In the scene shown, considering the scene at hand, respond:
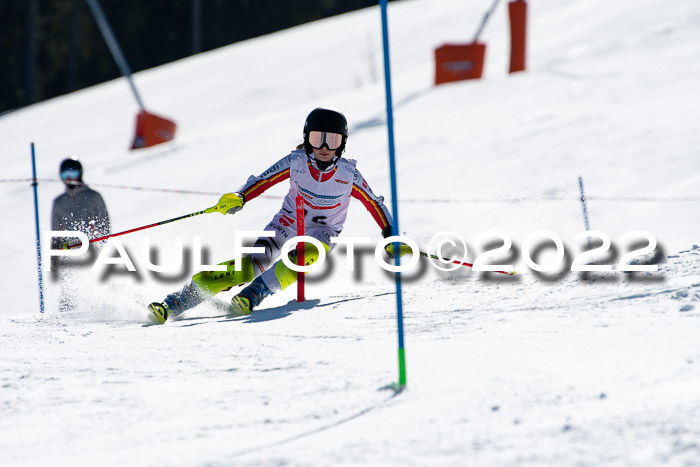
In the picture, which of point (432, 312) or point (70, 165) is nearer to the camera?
point (432, 312)

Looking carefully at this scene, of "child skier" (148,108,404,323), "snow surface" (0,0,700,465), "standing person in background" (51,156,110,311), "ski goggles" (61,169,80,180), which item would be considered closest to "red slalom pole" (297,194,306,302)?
"child skier" (148,108,404,323)

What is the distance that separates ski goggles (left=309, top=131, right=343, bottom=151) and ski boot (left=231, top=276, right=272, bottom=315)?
3.20 ft

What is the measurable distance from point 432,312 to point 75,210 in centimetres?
378

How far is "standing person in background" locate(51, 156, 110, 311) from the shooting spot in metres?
7.38

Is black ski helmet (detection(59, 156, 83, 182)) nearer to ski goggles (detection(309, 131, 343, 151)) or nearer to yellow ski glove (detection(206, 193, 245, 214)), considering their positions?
yellow ski glove (detection(206, 193, 245, 214))

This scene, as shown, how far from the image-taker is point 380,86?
642 inches

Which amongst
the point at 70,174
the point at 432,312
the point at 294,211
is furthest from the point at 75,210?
the point at 432,312

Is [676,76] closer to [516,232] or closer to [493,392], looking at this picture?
[516,232]

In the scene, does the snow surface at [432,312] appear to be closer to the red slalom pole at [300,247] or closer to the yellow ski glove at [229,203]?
the red slalom pole at [300,247]

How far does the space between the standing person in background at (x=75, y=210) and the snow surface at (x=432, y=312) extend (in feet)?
2.06

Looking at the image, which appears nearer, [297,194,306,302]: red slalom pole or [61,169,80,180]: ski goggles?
[297,194,306,302]: red slalom pole

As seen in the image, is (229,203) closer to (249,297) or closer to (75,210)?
(249,297)

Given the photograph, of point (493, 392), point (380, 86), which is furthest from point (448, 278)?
point (380, 86)

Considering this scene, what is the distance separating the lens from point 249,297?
5.54 metres
